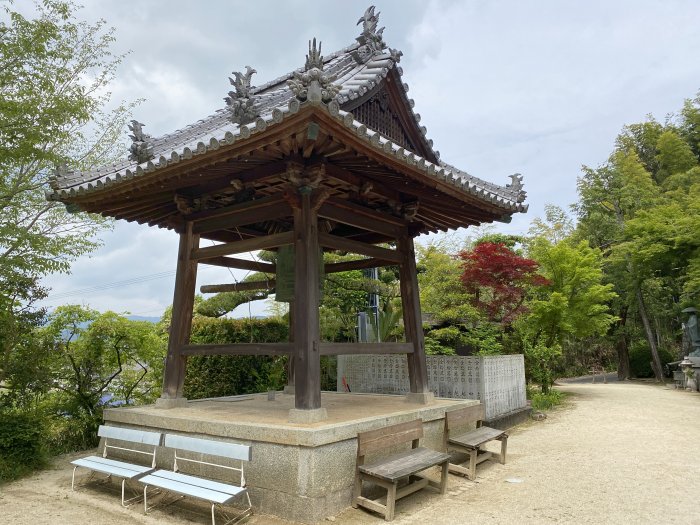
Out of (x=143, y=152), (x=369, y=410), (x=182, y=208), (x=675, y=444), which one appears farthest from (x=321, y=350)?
(x=675, y=444)

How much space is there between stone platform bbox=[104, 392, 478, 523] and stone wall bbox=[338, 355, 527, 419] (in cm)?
317

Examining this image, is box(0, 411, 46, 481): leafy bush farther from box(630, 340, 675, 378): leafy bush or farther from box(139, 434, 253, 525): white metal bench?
box(630, 340, 675, 378): leafy bush

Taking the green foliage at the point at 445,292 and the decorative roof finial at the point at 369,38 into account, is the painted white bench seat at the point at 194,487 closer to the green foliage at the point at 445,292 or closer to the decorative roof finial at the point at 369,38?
the decorative roof finial at the point at 369,38

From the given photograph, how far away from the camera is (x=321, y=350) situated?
5359 mm

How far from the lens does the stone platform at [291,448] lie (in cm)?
441

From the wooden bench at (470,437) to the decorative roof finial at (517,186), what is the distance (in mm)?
3256

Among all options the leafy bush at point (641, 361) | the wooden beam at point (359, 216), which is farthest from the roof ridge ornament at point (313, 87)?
the leafy bush at point (641, 361)

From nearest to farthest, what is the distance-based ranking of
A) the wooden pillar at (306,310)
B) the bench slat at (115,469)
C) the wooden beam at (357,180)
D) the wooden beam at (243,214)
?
the bench slat at (115,469) → the wooden pillar at (306,310) → the wooden beam at (357,180) → the wooden beam at (243,214)

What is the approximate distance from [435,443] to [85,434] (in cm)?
597

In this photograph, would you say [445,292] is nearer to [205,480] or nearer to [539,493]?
[539,493]

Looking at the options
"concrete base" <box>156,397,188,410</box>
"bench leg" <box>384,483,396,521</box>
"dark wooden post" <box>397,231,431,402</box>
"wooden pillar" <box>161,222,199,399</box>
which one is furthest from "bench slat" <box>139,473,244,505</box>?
"dark wooden post" <box>397,231,431,402</box>

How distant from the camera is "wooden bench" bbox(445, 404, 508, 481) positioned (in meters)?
5.96

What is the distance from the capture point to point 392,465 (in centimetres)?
481

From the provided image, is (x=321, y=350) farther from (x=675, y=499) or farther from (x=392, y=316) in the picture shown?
(x=392, y=316)
